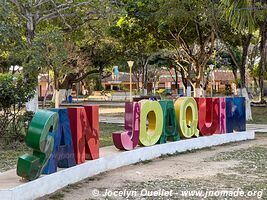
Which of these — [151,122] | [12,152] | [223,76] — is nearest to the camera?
[12,152]

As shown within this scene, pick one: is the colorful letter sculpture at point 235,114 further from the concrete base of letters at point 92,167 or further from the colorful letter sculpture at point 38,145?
the colorful letter sculpture at point 38,145

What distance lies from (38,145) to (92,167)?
1991 mm

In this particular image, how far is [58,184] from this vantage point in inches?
298

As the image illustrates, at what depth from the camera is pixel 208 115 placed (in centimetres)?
1353

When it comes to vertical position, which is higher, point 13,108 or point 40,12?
point 40,12

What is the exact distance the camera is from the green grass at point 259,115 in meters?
21.3

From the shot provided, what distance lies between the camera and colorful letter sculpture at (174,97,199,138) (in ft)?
40.0

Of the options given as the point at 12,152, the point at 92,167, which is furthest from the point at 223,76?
the point at 92,167

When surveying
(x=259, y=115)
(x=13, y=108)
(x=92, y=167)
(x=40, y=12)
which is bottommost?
(x=92, y=167)

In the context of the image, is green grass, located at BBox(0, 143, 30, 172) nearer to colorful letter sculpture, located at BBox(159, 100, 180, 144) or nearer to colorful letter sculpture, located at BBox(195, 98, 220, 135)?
colorful letter sculpture, located at BBox(159, 100, 180, 144)

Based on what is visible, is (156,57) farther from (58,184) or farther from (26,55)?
(58,184)

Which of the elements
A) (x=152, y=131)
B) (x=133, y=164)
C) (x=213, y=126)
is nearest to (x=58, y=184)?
(x=133, y=164)

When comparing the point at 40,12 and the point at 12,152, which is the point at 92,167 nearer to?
the point at 12,152

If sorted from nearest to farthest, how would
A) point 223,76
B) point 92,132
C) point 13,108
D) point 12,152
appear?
point 92,132, point 12,152, point 13,108, point 223,76
